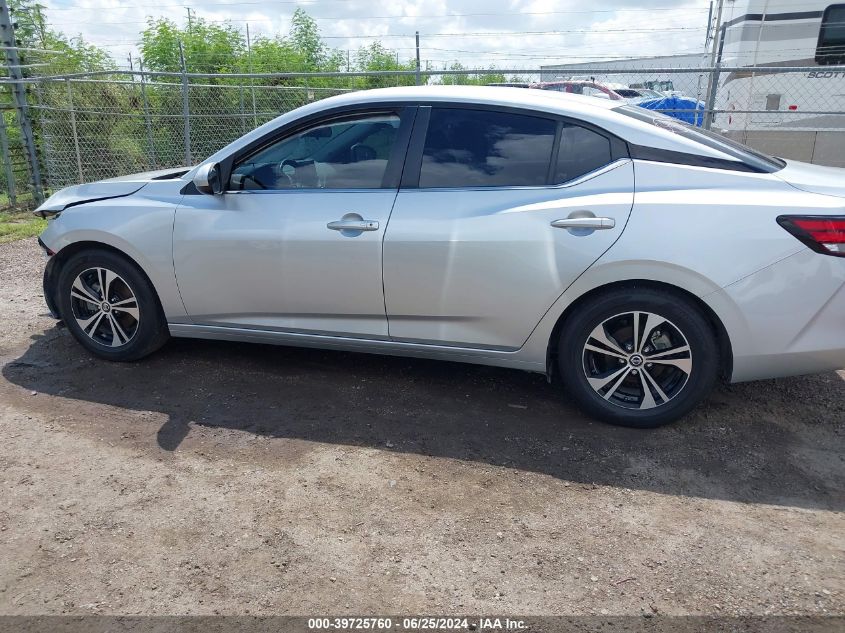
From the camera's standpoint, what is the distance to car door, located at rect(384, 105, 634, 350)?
3604 mm

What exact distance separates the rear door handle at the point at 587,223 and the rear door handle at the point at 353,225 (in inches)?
39.3

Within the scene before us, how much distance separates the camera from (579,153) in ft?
12.1

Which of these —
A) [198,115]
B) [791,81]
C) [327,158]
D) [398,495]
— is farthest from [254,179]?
[791,81]

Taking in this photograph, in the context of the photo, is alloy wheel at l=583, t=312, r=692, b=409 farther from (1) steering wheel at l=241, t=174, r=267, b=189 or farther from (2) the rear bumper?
(1) steering wheel at l=241, t=174, r=267, b=189

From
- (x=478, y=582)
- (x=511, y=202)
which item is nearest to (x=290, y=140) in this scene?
(x=511, y=202)

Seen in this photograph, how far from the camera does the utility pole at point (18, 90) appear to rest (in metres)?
10.1

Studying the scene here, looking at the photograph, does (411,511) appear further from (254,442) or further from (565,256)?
(565,256)

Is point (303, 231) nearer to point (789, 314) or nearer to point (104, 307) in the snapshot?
point (104, 307)

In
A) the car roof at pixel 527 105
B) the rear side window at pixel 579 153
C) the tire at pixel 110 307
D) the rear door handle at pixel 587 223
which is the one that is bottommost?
the tire at pixel 110 307

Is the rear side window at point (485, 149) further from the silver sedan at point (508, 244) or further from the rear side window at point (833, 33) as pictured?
the rear side window at point (833, 33)

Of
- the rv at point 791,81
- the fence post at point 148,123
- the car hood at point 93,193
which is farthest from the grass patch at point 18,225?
the rv at point 791,81

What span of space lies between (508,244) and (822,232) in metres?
1.46

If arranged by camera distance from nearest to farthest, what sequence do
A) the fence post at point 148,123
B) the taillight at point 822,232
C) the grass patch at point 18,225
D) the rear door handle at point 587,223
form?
1. the taillight at point 822,232
2. the rear door handle at point 587,223
3. the grass patch at point 18,225
4. the fence post at point 148,123

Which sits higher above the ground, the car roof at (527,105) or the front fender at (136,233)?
the car roof at (527,105)
